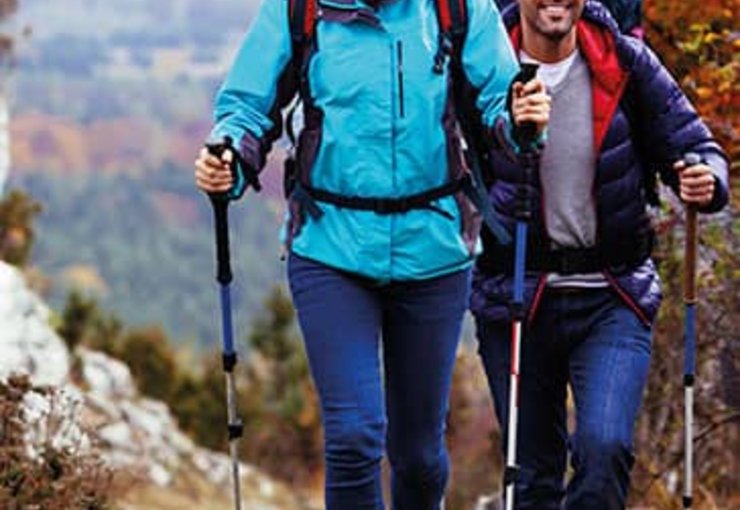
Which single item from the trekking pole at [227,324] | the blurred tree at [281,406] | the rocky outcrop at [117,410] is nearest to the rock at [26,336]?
the rocky outcrop at [117,410]

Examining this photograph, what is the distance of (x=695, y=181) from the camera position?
523 cm

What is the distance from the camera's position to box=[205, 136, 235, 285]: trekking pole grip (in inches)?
194

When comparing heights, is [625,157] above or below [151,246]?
above

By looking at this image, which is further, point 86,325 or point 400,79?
point 86,325

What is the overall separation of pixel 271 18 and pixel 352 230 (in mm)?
690

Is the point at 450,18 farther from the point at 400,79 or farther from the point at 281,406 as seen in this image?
the point at 281,406

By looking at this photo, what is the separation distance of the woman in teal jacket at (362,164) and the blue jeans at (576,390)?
1.59 feet

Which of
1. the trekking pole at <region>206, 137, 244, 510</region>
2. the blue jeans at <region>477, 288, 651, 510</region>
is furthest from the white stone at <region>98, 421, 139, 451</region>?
the blue jeans at <region>477, 288, 651, 510</region>

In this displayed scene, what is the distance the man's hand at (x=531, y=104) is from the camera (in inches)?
195

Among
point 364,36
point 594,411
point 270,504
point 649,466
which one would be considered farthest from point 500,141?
point 270,504

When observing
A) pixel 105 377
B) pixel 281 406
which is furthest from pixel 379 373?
pixel 281 406

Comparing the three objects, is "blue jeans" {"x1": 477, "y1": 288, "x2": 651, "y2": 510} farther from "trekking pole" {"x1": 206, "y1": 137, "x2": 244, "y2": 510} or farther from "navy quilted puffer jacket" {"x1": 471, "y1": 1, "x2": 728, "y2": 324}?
"trekking pole" {"x1": 206, "y1": 137, "x2": 244, "y2": 510}

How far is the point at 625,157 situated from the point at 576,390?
30.4 inches

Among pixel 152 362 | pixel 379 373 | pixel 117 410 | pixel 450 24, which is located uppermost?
pixel 450 24
